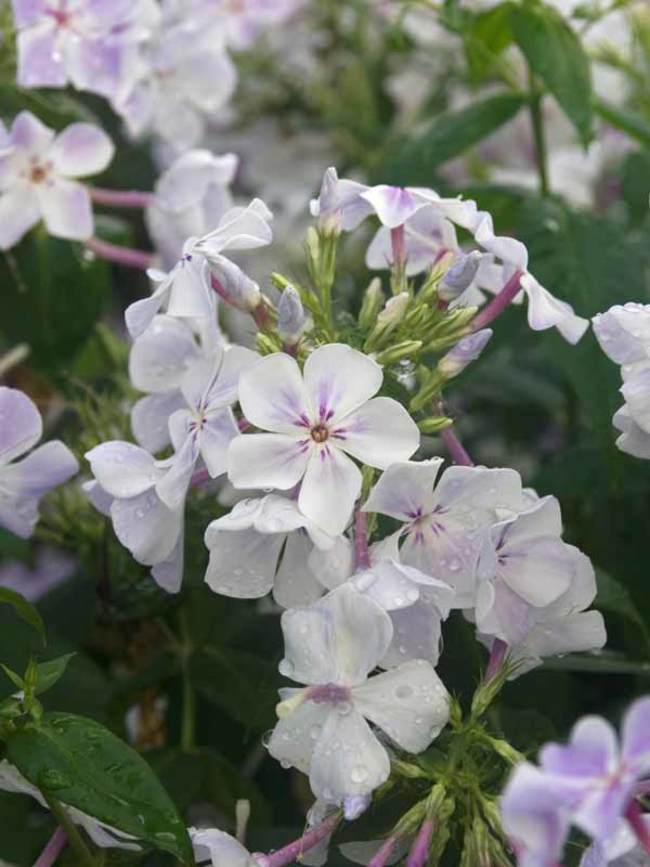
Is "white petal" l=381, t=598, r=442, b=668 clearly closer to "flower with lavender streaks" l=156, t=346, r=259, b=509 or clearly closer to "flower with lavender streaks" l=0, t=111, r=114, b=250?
"flower with lavender streaks" l=156, t=346, r=259, b=509

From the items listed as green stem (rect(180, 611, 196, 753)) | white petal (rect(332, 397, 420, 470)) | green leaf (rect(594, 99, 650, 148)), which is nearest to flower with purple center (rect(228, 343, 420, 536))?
white petal (rect(332, 397, 420, 470))

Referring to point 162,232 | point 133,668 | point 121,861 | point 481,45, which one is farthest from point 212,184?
point 121,861

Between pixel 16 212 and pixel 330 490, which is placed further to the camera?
pixel 16 212

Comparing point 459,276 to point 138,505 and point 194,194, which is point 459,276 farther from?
point 194,194

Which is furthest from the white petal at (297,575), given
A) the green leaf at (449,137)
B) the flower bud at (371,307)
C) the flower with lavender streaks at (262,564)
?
the green leaf at (449,137)

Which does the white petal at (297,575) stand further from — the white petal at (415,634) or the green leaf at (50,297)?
the green leaf at (50,297)

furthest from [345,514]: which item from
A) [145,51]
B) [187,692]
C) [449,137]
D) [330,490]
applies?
[145,51]
